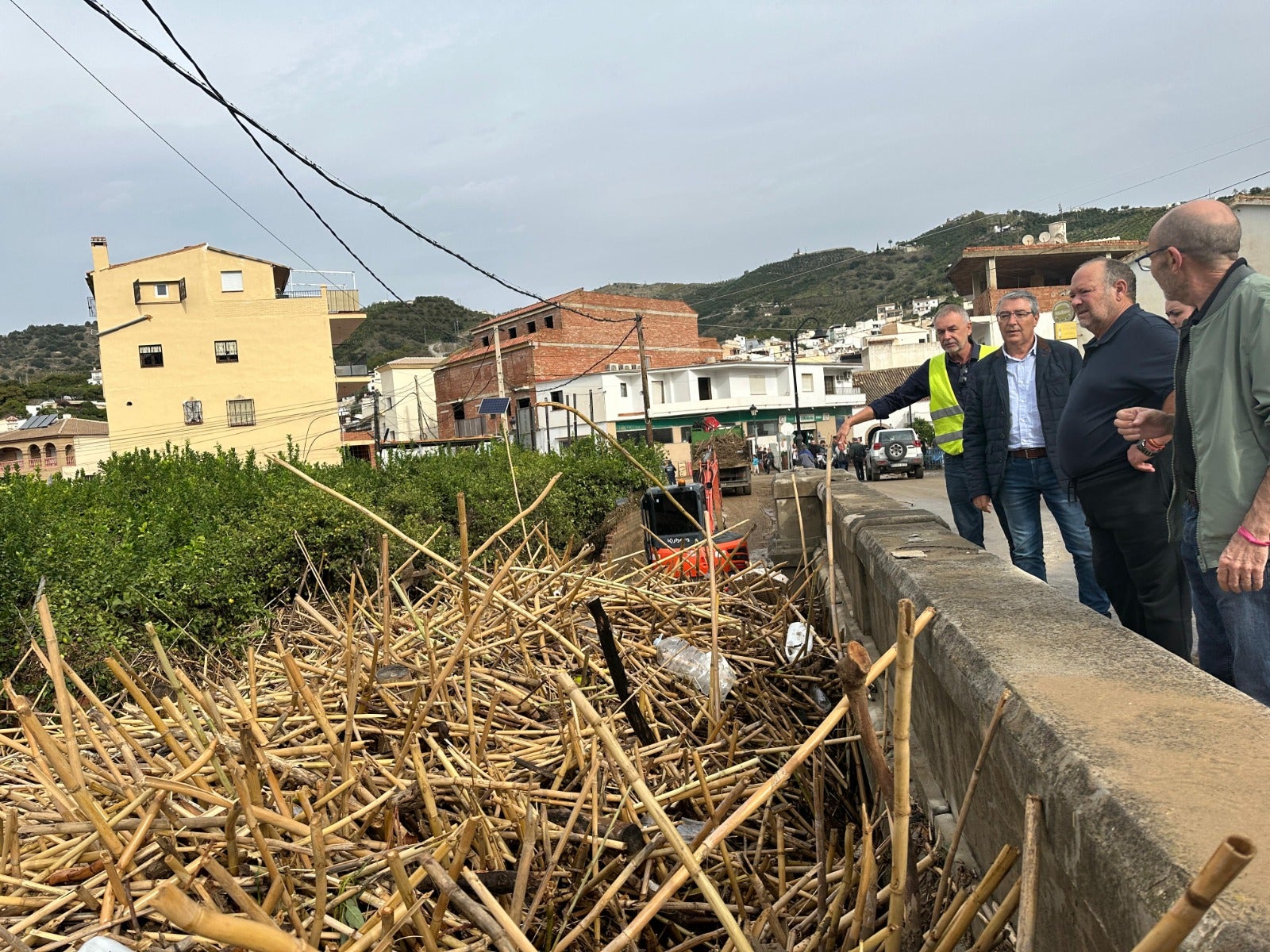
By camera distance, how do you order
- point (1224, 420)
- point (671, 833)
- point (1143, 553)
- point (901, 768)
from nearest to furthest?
point (671, 833), point (901, 768), point (1224, 420), point (1143, 553)

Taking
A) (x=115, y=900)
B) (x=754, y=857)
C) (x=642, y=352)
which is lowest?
(x=754, y=857)

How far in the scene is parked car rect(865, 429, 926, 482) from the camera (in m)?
33.1

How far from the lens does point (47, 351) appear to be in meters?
109

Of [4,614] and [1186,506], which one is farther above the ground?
[1186,506]

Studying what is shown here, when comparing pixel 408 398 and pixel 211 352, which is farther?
pixel 408 398

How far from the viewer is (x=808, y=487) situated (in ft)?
25.7

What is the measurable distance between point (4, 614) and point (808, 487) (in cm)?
601

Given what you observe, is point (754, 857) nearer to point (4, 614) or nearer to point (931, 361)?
point (931, 361)

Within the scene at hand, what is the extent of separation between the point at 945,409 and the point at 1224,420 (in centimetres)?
325

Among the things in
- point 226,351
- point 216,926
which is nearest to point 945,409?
point 216,926

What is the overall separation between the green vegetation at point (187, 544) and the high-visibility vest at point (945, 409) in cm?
269

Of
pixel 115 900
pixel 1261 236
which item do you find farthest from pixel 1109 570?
pixel 1261 236

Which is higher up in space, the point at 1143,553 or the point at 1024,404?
the point at 1024,404

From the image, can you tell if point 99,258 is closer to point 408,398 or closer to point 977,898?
point 408,398
